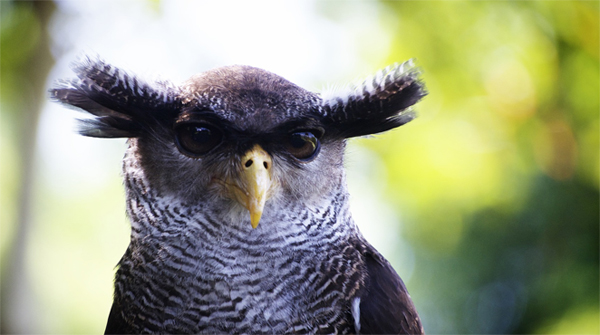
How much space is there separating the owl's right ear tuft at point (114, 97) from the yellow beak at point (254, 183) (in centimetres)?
24

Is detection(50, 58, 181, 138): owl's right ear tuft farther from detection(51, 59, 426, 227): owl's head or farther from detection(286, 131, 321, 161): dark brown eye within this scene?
detection(286, 131, 321, 161): dark brown eye

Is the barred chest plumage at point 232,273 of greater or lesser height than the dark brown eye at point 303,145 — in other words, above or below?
below

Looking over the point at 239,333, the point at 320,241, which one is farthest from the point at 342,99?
the point at 239,333

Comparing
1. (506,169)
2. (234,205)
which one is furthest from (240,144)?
(506,169)

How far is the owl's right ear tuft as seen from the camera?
1.21m

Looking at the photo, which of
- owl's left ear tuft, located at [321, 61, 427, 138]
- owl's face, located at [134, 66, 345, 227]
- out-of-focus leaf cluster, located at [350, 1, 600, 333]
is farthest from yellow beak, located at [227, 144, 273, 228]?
out-of-focus leaf cluster, located at [350, 1, 600, 333]

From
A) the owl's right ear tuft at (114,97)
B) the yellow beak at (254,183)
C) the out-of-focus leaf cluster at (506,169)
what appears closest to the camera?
the yellow beak at (254,183)

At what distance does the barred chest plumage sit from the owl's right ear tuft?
0.48ft

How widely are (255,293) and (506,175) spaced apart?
3263 mm

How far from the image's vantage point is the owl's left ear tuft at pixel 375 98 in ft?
4.21

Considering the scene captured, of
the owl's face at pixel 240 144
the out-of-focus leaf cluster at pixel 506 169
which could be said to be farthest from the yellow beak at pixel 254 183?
the out-of-focus leaf cluster at pixel 506 169

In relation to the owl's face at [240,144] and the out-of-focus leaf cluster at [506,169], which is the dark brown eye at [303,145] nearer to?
the owl's face at [240,144]

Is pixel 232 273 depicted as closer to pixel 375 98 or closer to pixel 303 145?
pixel 303 145

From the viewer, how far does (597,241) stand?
372 cm
